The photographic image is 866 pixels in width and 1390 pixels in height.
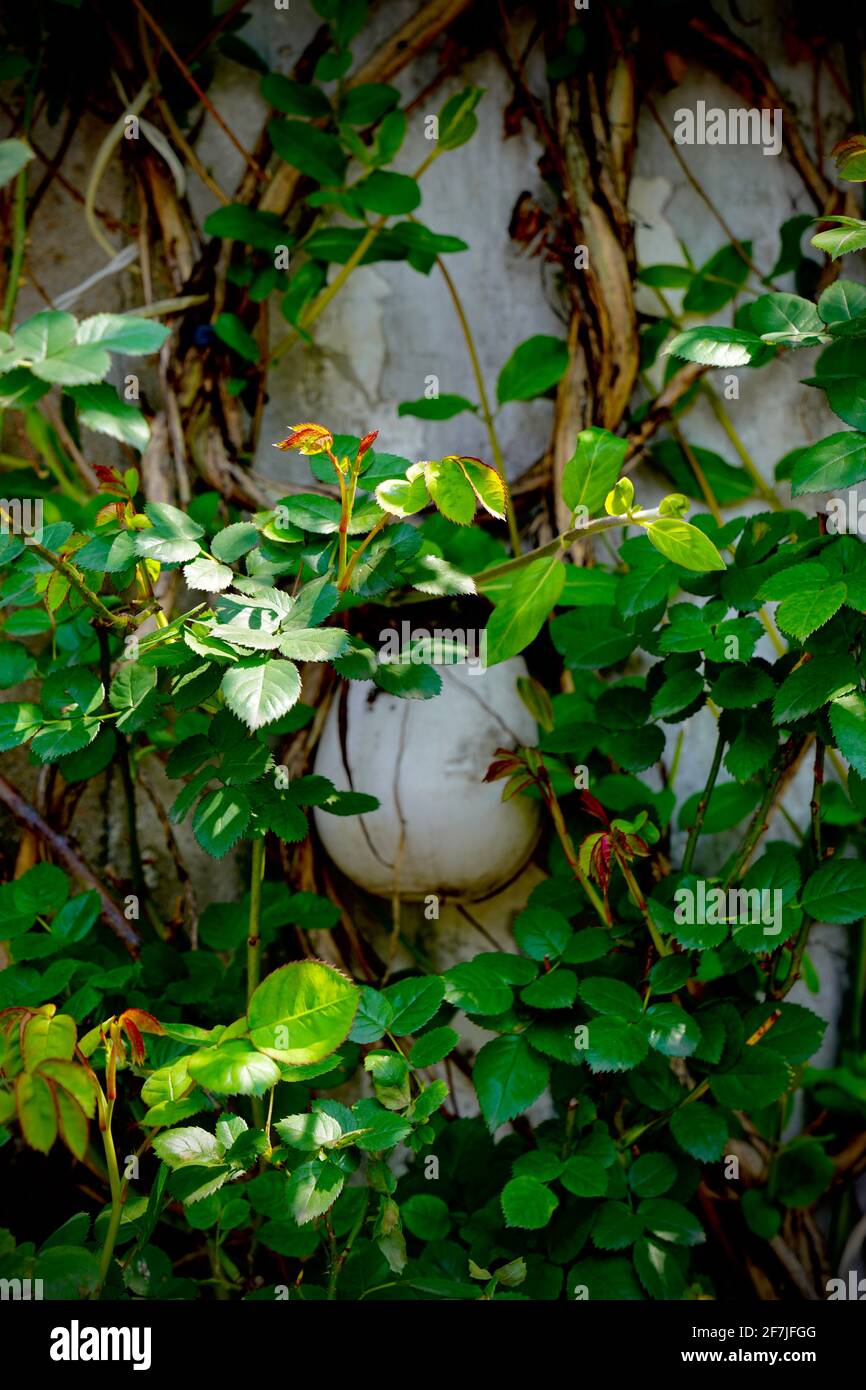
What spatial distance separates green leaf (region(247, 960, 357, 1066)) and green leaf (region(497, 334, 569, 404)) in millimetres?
736

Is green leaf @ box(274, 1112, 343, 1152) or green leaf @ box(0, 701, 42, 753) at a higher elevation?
green leaf @ box(0, 701, 42, 753)

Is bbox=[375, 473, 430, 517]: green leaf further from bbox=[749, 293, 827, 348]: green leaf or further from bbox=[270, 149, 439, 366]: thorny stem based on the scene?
bbox=[270, 149, 439, 366]: thorny stem

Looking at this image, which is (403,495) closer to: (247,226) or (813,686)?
(813,686)

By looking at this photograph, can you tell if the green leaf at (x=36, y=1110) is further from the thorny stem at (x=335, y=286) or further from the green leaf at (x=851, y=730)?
the thorny stem at (x=335, y=286)

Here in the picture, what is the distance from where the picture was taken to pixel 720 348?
0.85 metres

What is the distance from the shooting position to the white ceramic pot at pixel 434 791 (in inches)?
45.2

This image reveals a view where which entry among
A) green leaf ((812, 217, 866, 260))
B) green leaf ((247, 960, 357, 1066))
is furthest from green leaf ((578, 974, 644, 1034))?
green leaf ((812, 217, 866, 260))

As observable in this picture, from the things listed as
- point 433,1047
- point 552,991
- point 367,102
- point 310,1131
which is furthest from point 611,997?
point 367,102

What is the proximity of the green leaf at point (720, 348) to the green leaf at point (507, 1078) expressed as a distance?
55 cm

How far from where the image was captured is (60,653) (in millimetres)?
1187

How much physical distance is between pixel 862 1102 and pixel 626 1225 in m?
0.44

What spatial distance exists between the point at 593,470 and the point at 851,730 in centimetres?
27

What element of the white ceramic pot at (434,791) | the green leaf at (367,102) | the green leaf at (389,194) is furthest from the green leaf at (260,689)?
the green leaf at (367,102)

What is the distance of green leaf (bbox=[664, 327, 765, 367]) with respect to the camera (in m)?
0.84
